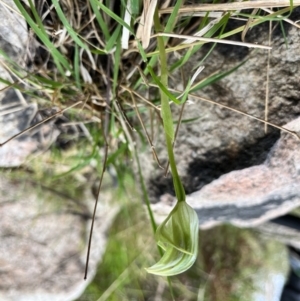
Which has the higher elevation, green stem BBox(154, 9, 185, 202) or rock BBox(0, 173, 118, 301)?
green stem BBox(154, 9, 185, 202)

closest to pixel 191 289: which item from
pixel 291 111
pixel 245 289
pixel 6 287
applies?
pixel 245 289

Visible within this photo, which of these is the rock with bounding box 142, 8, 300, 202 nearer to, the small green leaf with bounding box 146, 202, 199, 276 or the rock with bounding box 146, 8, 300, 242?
the rock with bounding box 146, 8, 300, 242

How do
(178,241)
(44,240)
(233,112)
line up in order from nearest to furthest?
1. (178,241)
2. (233,112)
3. (44,240)

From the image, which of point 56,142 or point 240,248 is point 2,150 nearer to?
point 56,142

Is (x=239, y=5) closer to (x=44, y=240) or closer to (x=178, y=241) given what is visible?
(x=178, y=241)

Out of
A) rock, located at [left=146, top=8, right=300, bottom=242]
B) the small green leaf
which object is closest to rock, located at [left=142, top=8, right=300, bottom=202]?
rock, located at [left=146, top=8, right=300, bottom=242]

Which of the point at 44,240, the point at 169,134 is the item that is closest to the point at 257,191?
the point at 169,134
